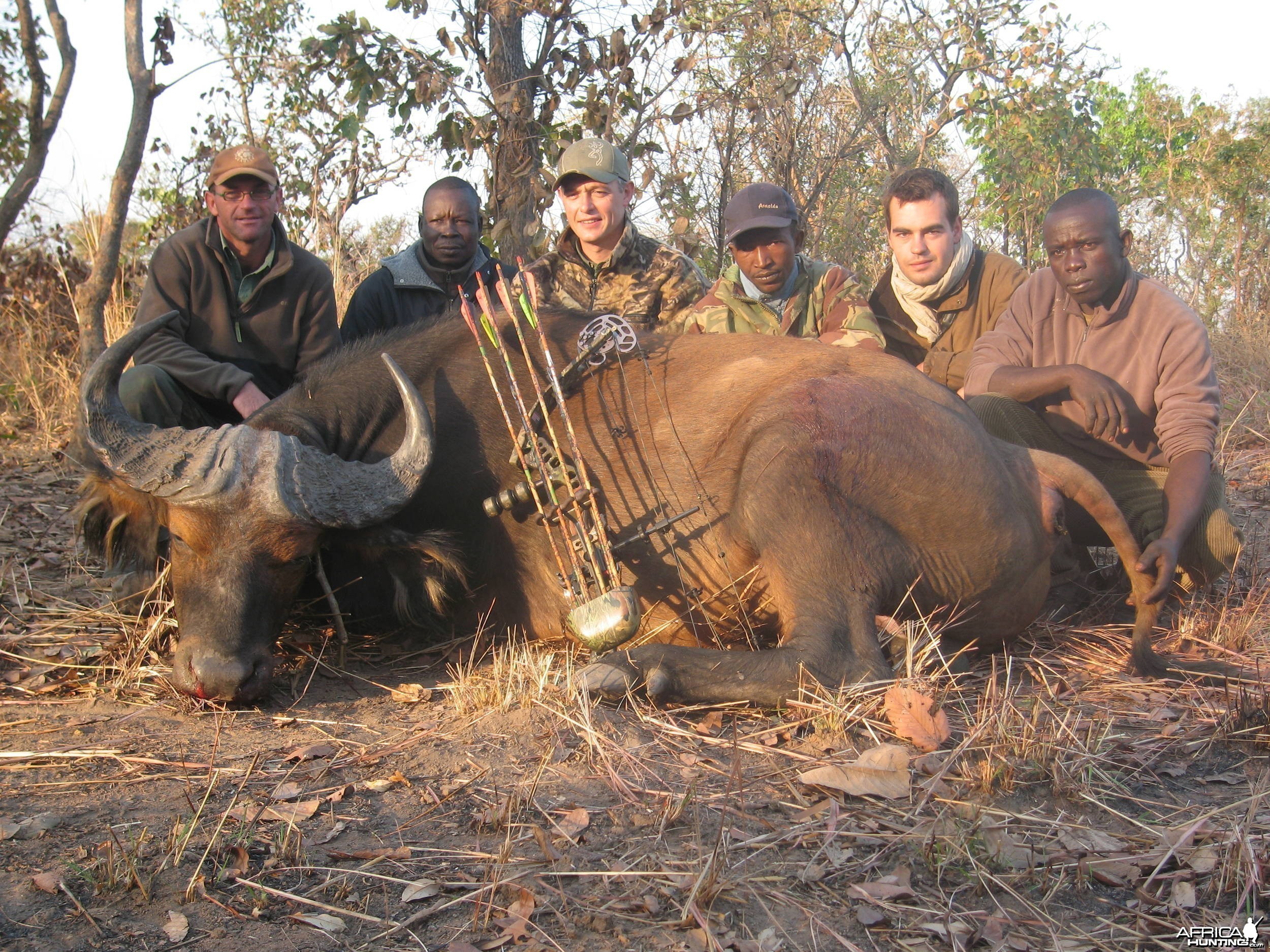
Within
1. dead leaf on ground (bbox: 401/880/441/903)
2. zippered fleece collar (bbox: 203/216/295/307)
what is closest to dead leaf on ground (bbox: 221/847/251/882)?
dead leaf on ground (bbox: 401/880/441/903)

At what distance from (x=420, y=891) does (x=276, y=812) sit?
24.1 inches

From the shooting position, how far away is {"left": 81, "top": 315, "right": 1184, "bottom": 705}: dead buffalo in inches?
145

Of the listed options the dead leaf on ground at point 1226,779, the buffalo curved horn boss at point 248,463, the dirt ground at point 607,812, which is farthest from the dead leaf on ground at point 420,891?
the dead leaf on ground at point 1226,779

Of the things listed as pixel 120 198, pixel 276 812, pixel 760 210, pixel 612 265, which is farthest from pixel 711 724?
pixel 120 198

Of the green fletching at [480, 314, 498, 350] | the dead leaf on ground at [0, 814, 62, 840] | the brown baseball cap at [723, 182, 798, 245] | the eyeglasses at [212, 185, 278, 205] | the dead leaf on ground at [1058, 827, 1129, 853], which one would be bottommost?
the dead leaf on ground at [1058, 827, 1129, 853]

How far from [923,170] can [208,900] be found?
5034mm

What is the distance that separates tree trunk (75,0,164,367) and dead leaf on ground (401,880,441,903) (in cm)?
659

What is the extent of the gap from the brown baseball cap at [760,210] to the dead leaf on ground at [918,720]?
3.13 metres

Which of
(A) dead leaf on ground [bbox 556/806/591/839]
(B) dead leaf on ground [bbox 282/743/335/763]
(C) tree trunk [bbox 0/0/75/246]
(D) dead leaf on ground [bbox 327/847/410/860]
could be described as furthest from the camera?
(C) tree trunk [bbox 0/0/75/246]

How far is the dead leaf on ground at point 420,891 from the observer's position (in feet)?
7.42

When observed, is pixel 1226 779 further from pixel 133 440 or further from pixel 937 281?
pixel 133 440

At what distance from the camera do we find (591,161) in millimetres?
5934

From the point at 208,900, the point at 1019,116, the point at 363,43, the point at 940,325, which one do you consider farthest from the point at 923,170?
the point at 1019,116

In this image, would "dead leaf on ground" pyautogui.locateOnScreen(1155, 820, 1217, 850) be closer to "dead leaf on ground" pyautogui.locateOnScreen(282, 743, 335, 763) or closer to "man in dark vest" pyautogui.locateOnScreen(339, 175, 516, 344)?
"dead leaf on ground" pyautogui.locateOnScreen(282, 743, 335, 763)
